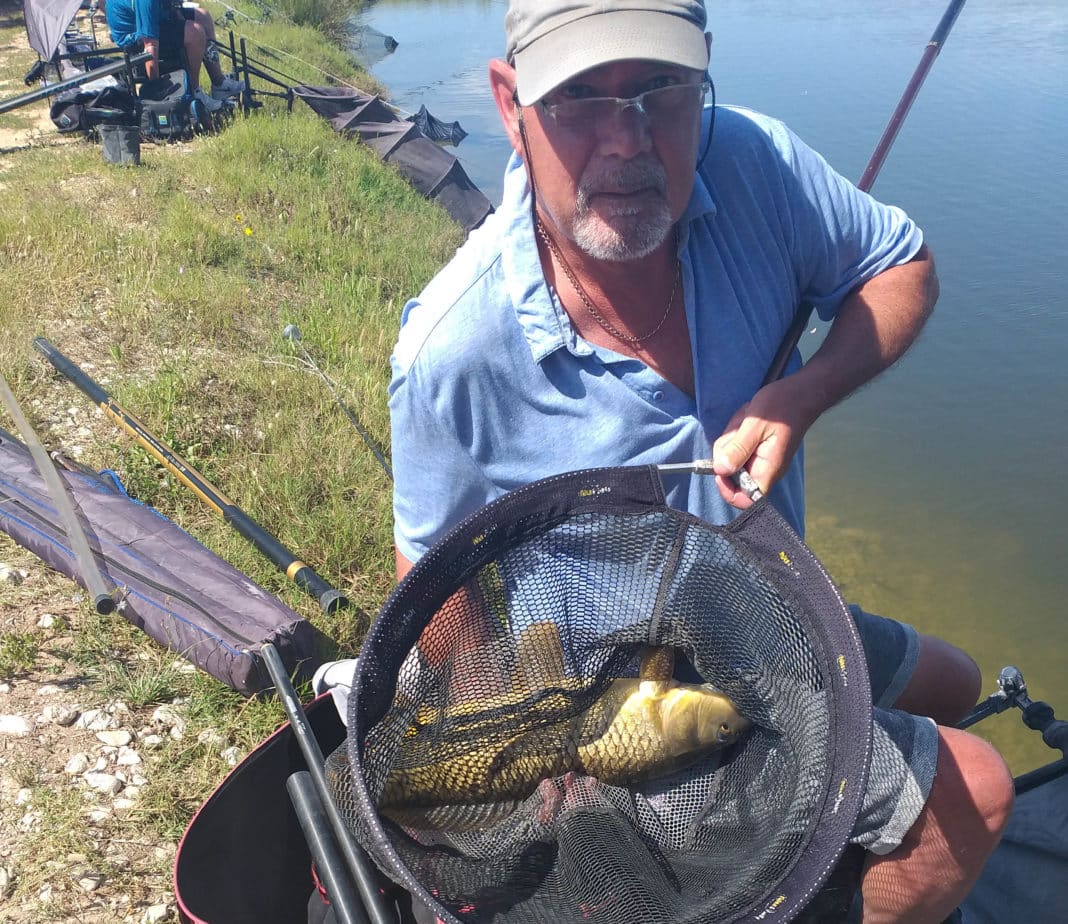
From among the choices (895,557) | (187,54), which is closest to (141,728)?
(895,557)

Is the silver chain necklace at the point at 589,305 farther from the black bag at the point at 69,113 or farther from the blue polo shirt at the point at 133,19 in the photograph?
the blue polo shirt at the point at 133,19

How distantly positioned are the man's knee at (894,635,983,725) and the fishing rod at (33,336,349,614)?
1.63 metres

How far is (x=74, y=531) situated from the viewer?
2729 millimetres

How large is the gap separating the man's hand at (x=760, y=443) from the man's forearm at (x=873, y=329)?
12cm

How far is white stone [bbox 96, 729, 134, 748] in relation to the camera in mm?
2379

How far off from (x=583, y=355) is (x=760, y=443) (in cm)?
36

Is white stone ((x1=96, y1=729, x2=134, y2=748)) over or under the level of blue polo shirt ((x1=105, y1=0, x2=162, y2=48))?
under

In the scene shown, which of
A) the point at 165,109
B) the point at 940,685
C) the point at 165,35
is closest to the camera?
the point at 940,685

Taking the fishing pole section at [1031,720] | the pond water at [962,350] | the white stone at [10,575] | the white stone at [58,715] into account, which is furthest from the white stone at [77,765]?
the pond water at [962,350]

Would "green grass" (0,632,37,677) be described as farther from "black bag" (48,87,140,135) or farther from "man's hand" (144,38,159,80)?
"man's hand" (144,38,159,80)

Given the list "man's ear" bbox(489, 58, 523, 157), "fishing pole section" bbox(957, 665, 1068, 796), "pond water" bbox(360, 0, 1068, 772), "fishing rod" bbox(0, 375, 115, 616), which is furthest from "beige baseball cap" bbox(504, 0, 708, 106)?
"pond water" bbox(360, 0, 1068, 772)

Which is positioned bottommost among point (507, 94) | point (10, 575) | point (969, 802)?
point (10, 575)

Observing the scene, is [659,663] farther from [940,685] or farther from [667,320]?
[940,685]

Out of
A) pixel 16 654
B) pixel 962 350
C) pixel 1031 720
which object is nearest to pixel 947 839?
pixel 1031 720
